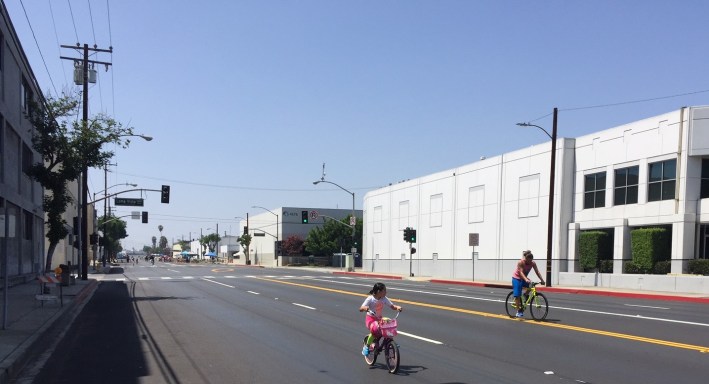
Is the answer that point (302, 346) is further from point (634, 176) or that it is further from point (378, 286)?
point (634, 176)

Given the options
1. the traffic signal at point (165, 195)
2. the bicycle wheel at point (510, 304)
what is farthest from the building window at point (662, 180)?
the traffic signal at point (165, 195)

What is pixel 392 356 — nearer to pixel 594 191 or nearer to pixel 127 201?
pixel 594 191

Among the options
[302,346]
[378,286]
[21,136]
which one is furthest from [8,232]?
[21,136]

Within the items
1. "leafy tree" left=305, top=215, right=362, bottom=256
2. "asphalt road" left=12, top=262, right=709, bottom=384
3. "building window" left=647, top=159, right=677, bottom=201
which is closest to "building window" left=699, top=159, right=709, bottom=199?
"building window" left=647, top=159, right=677, bottom=201

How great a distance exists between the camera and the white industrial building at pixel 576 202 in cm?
3088

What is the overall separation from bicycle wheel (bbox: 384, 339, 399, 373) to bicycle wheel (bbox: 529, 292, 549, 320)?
7815 mm

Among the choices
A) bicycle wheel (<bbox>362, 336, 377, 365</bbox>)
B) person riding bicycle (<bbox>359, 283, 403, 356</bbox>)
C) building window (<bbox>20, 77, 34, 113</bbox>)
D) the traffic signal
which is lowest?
bicycle wheel (<bbox>362, 336, 377, 365</bbox>)

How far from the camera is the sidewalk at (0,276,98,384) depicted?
974 cm

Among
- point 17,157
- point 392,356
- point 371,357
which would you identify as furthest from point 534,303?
point 17,157

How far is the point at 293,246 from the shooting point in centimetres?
9706

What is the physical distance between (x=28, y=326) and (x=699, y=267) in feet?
93.1

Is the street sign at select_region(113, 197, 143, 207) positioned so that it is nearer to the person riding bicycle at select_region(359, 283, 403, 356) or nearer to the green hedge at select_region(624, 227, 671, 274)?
the green hedge at select_region(624, 227, 671, 274)

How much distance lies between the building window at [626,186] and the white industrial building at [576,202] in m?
0.06

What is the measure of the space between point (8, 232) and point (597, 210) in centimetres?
3208
